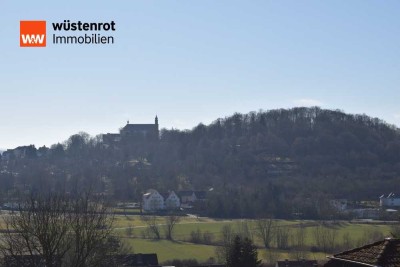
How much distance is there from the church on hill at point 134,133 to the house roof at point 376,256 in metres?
111

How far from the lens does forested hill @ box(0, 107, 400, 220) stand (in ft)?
232

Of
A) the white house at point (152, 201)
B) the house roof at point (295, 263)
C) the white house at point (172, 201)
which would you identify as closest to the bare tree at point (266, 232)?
the house roof at point (295, 263)

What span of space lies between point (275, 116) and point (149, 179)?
39435 mm

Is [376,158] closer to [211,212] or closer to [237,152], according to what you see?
[237,152]

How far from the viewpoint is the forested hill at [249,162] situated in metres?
70.6

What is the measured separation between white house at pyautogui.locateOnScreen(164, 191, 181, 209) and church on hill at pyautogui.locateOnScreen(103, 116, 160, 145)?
48.5 meters

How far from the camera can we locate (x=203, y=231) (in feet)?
162

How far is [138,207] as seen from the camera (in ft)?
229

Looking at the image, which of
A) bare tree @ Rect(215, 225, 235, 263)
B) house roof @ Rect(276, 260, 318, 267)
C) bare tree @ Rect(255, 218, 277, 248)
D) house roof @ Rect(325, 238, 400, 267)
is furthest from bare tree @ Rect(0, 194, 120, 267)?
bare tree @ Rect(255, 218, 277, 248)

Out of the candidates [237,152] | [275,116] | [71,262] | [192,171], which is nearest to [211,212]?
[192,171]

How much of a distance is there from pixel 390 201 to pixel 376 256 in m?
61.9

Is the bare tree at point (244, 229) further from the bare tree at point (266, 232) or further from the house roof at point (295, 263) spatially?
the house roof at point (295, 263)

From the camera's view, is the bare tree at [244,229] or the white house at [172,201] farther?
the white house at [172,201]

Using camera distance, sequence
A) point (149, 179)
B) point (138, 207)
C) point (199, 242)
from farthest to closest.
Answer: point (149, 179) < point (138, 207) < point (199, 242)
